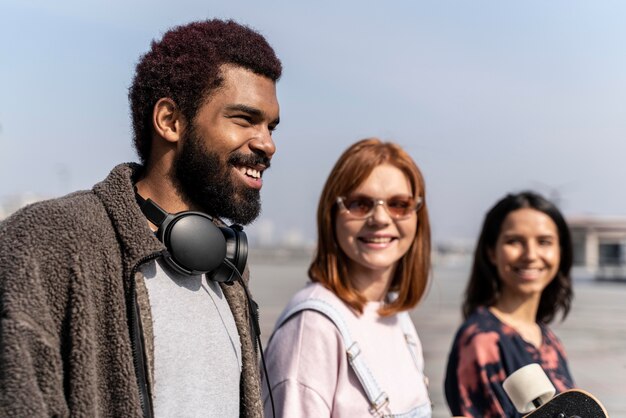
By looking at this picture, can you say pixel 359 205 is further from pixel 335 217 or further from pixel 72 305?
pixel 72 305

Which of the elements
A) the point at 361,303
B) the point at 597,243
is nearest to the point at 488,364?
the point at 361,303

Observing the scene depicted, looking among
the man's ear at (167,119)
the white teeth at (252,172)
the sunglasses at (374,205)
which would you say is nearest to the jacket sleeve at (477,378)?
the sunglasses at (374,205)

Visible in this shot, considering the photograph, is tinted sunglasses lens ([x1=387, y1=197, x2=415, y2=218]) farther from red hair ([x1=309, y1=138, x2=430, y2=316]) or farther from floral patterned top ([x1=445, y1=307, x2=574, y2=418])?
floral patterned top ([x1=445, y1=307, x2=574, y2=418])

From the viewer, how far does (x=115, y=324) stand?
1.58m

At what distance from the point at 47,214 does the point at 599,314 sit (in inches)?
745

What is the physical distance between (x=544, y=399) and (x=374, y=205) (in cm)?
93

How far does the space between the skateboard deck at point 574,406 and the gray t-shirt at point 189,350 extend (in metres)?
1.12

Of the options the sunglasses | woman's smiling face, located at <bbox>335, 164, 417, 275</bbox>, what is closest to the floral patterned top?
woman's smiling face, located at <bbox>335, 164, 417, 275</bbox>

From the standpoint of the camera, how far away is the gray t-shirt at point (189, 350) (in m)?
1.68

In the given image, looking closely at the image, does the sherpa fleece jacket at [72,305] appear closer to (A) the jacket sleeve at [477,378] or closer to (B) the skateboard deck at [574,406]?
(B) the skateboard deck at [574,406]

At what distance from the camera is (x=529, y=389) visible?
2566 mm

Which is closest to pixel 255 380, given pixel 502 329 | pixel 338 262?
pixel 338 262

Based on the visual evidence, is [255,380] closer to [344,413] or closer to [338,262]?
[344,413]

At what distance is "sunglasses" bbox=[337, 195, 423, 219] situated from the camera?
2943 mm
